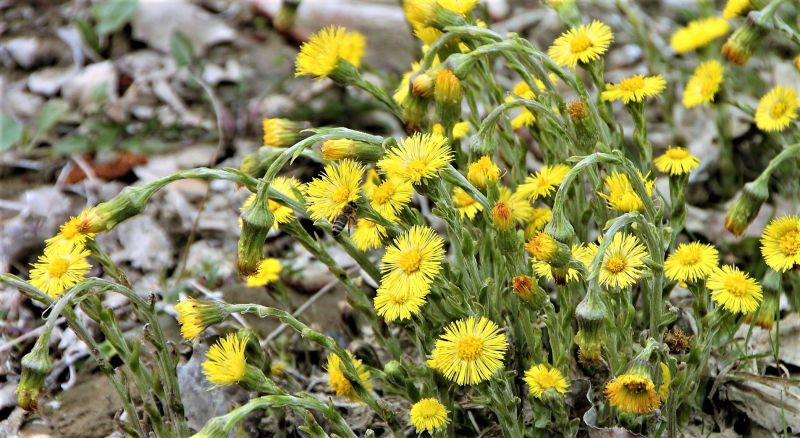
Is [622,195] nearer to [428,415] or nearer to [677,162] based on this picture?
[677,162]

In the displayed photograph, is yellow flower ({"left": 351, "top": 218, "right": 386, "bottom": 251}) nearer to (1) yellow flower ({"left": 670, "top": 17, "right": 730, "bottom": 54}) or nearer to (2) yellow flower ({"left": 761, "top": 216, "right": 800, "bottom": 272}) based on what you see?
(2) yellow flower ({"left": 761, "top": 216, "right": 800, "bottom": 272})

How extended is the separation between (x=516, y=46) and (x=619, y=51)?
254 cm

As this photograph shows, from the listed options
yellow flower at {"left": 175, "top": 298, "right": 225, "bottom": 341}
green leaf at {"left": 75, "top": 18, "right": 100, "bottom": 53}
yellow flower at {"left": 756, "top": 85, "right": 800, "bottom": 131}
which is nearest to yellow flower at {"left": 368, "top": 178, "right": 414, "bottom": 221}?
yellow flower at {"left": 175, "top": 298, "right": 225, "bottom": 341}

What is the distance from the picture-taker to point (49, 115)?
12.5 ft

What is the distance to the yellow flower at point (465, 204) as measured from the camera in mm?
2137

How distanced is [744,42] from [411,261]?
118 cm

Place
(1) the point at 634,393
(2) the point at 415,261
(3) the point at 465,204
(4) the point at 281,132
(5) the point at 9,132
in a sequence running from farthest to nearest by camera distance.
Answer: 1. (5) the point at 9,132
2. (4) the point at 281,132
3. (3) the point at 465,204
4. (2) the point at 415,261
5. (1) the point at 634,393

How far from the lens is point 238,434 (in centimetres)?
233

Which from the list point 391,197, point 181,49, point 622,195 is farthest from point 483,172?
point 181,49

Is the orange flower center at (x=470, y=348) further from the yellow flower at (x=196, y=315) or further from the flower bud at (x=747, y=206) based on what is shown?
the flower bud at (x=747, y=206)

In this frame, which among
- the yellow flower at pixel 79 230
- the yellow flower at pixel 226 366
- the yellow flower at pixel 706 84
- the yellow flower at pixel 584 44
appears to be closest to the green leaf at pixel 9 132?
the yellow flower at pixel 79 230

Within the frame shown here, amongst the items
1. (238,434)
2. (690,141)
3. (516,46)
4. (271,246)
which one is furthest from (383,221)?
(690,141)

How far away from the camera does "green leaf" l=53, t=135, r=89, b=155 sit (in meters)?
3.76

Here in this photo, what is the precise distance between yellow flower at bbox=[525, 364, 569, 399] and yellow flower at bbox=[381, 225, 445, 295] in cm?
33
